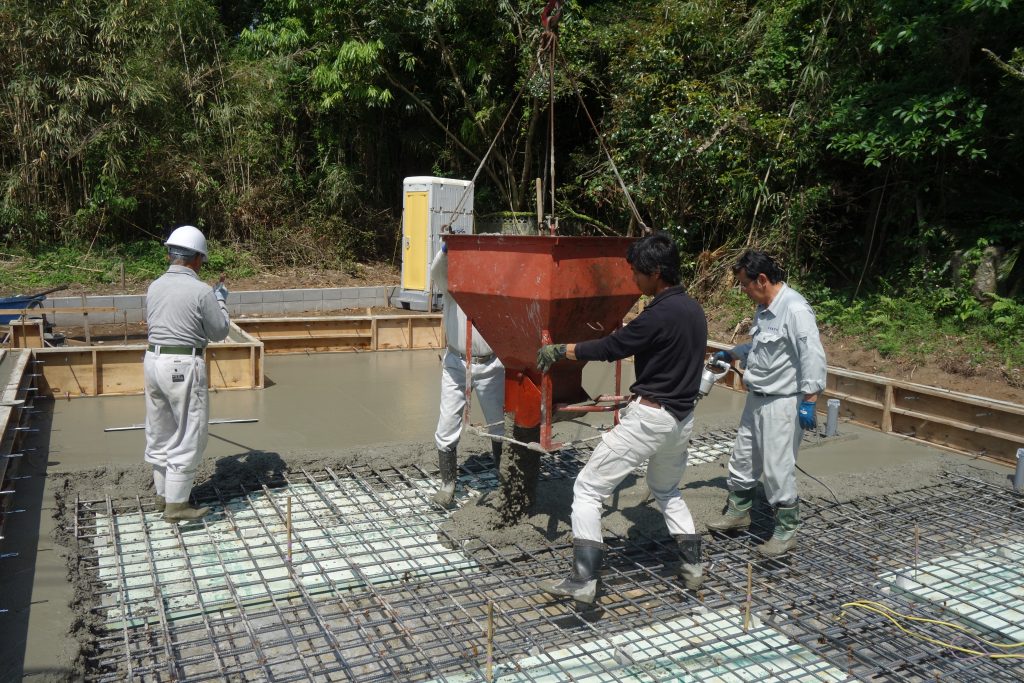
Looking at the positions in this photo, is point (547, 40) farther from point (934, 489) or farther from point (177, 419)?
point (934, 489)

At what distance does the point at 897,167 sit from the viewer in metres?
9.38

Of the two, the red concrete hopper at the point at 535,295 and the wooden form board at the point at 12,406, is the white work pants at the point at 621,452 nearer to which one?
the red concrete hopper at the point at 535,295

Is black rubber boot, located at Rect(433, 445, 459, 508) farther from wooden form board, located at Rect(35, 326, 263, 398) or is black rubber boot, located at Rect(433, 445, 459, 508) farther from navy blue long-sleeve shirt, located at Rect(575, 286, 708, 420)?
wooden form board, located at Rect(35, 326, 263, 398)

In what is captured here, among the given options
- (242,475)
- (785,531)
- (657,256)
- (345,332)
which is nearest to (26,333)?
(345,332)

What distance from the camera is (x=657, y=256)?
3.15 metres

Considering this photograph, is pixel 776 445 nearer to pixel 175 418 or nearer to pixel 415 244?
pixel 175 418

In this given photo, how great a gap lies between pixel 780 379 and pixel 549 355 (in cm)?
124

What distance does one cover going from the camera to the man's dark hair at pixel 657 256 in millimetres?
3152

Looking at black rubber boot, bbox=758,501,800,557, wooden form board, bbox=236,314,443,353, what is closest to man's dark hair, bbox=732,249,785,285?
black rubber boot, bbox=758,501,800,557

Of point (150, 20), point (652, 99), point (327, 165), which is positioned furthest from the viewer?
point (327, 165)

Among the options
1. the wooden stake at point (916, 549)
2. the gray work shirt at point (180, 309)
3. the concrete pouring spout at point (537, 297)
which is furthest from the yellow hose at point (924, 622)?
the gray work shirt at point (180, 309)

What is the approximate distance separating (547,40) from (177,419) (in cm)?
251

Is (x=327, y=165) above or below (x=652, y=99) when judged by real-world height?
below

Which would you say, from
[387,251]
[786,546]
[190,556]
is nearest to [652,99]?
[387,251]
